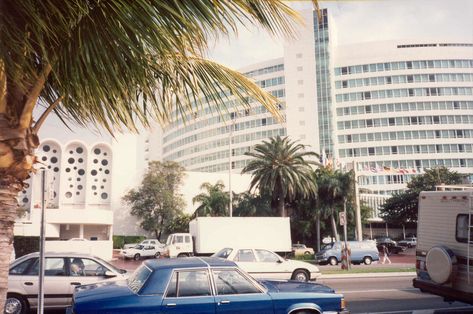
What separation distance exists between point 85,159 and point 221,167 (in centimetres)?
4271

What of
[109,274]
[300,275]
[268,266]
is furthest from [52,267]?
[300,275]

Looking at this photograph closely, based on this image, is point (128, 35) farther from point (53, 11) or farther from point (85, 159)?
point (85, 159)

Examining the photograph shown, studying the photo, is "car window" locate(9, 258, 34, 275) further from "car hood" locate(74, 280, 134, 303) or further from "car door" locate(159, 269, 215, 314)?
"car door" locate(159, 269, 215, 314)

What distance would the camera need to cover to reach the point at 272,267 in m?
15.4

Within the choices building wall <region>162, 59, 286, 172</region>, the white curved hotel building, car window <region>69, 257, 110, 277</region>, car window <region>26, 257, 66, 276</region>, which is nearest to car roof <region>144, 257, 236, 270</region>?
car window <region>69, 257, 110, 277</region>

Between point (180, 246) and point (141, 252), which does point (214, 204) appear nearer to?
point (141, 252)

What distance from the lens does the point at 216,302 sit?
630 cm

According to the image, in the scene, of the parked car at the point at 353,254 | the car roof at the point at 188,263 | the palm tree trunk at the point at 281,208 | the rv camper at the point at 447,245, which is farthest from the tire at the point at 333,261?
the car roof at the point at 188,263

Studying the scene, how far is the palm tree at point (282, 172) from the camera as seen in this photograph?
41.3 meters

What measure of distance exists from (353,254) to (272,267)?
60.0ft

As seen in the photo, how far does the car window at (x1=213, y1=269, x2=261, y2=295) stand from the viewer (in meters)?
6.50

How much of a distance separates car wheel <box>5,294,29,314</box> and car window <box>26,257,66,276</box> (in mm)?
567

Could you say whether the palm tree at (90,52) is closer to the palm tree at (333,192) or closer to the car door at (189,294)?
the car door at (189,294)

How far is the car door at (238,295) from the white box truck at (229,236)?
23.0m
